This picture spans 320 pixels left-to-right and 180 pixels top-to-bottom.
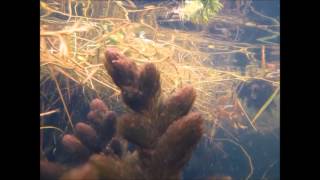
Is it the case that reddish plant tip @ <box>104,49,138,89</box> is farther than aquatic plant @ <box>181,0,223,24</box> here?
No

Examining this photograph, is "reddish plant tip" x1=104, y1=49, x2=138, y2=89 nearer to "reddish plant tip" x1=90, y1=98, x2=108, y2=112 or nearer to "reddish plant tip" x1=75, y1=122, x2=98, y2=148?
"reddish plant tip" x1=90, y1=98, x2=108, y2=112

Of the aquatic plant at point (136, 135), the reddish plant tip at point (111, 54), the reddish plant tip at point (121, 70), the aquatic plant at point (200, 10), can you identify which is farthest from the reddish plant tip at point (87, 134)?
the aquatic plant at point (200, 10)

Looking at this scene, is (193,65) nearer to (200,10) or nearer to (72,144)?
(200,10)

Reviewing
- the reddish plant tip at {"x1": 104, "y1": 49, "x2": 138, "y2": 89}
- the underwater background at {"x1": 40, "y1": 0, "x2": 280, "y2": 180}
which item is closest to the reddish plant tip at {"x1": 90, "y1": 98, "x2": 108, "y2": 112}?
the underwater background at {"x1": 40, "y1": 0, "x2": 280, "y2": 180}
